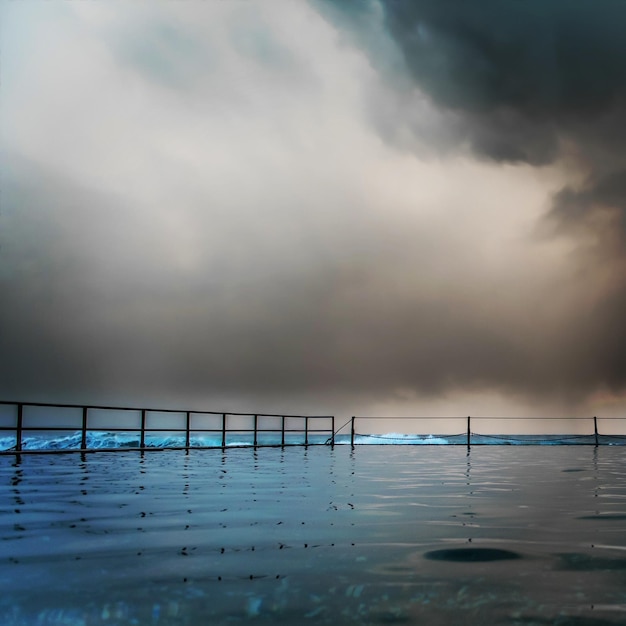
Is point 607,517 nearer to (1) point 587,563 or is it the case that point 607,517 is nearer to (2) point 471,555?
(1) point 587,563

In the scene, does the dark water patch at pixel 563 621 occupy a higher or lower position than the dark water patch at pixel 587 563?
higher

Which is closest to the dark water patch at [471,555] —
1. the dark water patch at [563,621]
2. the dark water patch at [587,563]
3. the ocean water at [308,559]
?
the ocean water at [308,559]

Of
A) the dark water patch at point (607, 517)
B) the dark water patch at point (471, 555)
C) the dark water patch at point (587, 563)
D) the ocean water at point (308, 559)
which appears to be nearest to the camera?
the ocean water at point (308, 559)

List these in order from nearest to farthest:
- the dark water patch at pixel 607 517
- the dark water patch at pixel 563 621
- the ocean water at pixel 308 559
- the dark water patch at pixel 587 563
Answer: the dark water patch at pixel 563 621 → the ocean water at pixel 308 559 → the dark water patch at pixel 587 563 → the dark water patch at pixel 607 517

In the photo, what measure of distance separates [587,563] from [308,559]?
1198 millimetres

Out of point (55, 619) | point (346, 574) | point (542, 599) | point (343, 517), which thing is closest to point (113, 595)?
point (55, 619)

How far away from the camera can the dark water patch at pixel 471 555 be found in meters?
3.00

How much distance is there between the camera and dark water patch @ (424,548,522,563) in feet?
9.84

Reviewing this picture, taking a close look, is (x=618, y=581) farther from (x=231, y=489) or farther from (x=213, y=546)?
(x=231, y=489)

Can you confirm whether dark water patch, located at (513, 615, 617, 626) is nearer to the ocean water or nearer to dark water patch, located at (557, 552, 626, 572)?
the ocean water

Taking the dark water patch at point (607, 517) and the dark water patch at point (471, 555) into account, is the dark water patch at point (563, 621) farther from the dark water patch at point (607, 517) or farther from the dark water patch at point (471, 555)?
the dark water patch at point (607, 517)

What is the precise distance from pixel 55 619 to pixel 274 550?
1301 millimetres

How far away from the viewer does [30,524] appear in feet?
13.2

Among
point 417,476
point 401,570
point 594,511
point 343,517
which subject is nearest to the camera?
point 401,570
